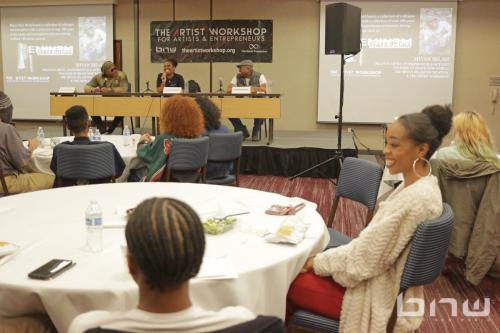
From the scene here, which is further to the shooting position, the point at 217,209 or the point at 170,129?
the point at 170,129

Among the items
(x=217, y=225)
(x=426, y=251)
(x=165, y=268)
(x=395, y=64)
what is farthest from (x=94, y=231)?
(x=395, y=64)

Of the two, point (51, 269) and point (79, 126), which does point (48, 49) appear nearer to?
point (79, 126)

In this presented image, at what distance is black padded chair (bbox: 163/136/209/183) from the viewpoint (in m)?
3.92

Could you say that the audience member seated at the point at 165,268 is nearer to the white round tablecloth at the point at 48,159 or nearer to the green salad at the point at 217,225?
the green salad at the point at 217,225

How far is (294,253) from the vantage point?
1.90 m

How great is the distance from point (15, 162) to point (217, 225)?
8.57 ft

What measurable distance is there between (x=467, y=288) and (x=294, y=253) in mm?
1900

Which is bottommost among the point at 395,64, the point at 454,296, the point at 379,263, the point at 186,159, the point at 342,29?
the point at 454,296

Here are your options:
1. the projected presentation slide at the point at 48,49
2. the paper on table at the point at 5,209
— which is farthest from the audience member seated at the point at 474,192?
the projected presentation slide at the point at 48,49

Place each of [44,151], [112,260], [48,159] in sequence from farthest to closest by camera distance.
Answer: [44,151] → [48,159] → [112,260]

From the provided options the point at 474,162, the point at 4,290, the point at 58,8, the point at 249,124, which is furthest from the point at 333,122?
the point at 4,290

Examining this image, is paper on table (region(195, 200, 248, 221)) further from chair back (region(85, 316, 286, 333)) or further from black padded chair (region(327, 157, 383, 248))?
chair back (region(85, 316, 286, 333))

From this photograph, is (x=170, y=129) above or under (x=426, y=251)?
above

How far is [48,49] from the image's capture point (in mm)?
9766
